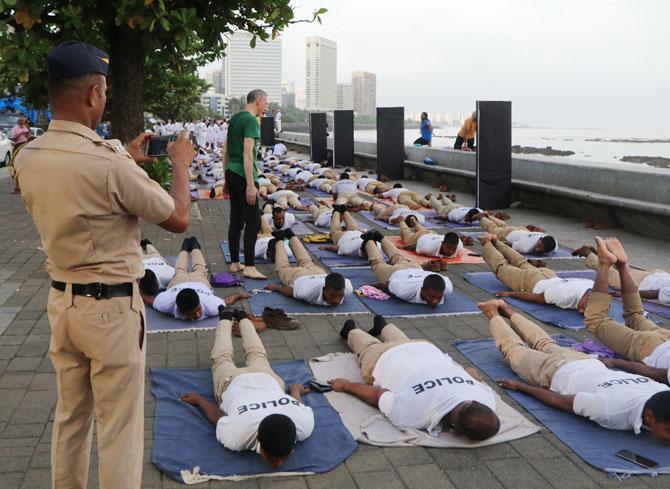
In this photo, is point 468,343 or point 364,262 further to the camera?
point 364,262

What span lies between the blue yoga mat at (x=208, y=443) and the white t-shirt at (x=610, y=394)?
1.52 metres

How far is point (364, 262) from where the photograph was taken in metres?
8.94

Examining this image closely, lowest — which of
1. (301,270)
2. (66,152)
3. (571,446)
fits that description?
(571,446)

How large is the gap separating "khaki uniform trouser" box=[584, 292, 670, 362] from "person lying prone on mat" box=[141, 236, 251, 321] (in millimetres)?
3281

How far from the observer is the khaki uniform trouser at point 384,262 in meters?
7.51

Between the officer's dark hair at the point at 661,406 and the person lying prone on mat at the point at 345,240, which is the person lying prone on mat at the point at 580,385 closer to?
the officer's dark hair at the point at 661,406

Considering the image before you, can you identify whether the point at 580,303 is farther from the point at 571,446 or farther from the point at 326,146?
the point at 326,146

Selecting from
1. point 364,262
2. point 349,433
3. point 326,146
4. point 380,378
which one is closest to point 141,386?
point 349,433

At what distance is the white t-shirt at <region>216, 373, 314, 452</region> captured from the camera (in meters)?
3.68

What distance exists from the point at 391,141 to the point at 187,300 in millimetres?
15079

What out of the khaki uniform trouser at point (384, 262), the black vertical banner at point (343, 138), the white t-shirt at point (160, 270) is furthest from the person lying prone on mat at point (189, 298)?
the black vertical banner at point (343, 138)

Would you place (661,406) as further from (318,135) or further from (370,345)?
(318,135)

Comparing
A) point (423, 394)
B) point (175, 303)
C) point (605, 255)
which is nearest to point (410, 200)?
point (175, 303)

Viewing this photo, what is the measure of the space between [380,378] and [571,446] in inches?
50.0
